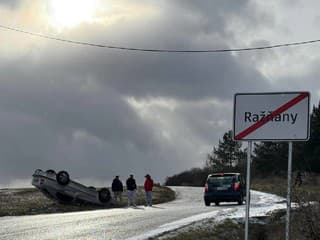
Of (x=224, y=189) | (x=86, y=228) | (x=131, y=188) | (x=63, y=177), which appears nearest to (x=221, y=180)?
(x=224, y=189)

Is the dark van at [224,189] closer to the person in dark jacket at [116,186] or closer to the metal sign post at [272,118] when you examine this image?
the person in dark jacket at [116,186]

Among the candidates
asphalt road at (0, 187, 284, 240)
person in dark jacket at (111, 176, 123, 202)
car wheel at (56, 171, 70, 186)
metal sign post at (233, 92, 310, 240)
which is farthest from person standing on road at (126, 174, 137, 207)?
Result: metal sign post at (233, 92, 310, 240)

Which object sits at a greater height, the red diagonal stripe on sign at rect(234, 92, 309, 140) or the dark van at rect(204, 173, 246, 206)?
the red diagonal stripe on sign at rect(234, 92, 309, 140)

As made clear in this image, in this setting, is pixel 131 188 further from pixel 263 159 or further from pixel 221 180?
pixel 263 159

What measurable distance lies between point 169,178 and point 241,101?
110m

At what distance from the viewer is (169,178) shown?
119 m

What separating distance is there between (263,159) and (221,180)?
64.1 m

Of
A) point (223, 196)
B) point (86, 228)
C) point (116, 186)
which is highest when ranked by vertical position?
point (116, 186)

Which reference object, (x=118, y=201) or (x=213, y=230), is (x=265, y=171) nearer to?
(x=118, y=201)

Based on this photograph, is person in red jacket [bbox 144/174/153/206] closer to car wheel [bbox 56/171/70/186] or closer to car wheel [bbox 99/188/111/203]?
car wheel [bbox 99/188/111/203]

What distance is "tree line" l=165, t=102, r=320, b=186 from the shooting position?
287 ft

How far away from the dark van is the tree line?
110 feet

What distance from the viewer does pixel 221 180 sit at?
35.4 m

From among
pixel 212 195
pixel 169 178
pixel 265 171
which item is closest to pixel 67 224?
pixel 212 195
